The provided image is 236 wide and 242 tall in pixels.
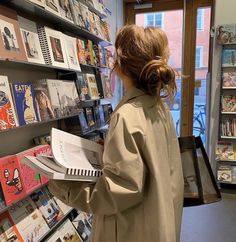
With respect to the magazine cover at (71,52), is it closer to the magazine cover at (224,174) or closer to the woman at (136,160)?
the woman at (136,160)

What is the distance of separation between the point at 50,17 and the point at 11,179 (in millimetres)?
1129

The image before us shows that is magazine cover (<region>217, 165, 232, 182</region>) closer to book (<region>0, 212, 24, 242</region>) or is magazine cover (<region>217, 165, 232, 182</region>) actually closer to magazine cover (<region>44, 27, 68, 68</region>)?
magazine cover (<region>44, 27, 68, 68</region>)

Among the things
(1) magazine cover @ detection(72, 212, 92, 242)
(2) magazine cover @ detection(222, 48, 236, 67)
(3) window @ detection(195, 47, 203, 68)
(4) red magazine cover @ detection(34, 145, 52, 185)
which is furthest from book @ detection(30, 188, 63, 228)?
(3) window @ detection(195, 47, 203, 68)

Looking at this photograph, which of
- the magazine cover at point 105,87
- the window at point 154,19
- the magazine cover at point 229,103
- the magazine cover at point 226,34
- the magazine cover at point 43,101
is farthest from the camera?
the window at point 154,19

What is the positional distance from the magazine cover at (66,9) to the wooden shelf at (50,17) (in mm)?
34

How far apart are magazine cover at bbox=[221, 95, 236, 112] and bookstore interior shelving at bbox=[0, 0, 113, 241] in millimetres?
1662

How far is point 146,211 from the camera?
2.96 feet

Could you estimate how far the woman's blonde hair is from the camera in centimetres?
88

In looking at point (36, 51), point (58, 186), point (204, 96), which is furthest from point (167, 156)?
point (204, 96)

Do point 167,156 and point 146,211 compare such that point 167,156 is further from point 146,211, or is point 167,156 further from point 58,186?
point 58,186

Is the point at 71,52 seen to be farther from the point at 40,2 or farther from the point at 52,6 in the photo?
the point at 40,2

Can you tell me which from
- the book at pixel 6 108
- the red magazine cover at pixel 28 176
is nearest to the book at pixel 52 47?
the book at pixel 6 108

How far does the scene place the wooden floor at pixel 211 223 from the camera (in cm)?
233

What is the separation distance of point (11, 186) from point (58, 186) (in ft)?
2.04
